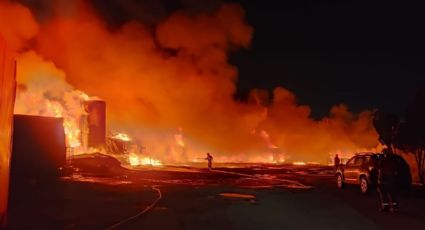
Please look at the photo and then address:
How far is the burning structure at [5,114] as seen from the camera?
7.37 meters

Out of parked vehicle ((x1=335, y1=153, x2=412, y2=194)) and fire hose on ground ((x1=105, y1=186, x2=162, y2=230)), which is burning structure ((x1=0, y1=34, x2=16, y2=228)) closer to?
fire hose on ground ((x1=105, y1=186, x2=162, y2=230))

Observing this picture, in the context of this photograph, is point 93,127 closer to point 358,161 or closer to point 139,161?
point 139,161

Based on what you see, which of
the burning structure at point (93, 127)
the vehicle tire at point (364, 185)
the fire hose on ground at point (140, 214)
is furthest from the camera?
the burning structure at point (93, 127)

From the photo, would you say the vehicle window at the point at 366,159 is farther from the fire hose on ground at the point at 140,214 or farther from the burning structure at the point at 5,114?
the burning structure at the point at 5,114

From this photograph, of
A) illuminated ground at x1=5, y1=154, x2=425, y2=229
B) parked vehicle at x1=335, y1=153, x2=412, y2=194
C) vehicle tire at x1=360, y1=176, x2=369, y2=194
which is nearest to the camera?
illuminated ground at x1=5, y1=154, x2=425, y2=229

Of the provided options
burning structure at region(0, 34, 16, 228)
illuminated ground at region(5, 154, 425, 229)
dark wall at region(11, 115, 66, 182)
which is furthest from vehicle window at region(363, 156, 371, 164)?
burning structure at region(0, 34, 16, 228)

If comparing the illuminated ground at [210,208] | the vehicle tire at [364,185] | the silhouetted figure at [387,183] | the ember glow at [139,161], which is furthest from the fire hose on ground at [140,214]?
the ember glow at [139,161]

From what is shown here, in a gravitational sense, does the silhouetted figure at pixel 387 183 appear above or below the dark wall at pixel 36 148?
below

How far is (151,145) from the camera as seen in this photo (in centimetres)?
6225

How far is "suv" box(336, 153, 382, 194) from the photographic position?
69.6 feet

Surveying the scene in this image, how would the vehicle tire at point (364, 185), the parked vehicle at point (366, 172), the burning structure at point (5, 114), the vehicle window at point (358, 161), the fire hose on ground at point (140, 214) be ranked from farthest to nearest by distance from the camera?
the vehicle window at point (358, 161)
the vehicle tire at point (364, 185)
the parked vehicle at point (366, 172)
the fire hose on ground at point (140, 214)
the burning structure at point (5, 114)

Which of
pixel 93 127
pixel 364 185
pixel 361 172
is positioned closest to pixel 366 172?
pixel 361 172

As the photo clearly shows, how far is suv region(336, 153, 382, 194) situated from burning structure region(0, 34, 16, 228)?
15672mm

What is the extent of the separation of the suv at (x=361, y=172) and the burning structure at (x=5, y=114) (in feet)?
51.4
